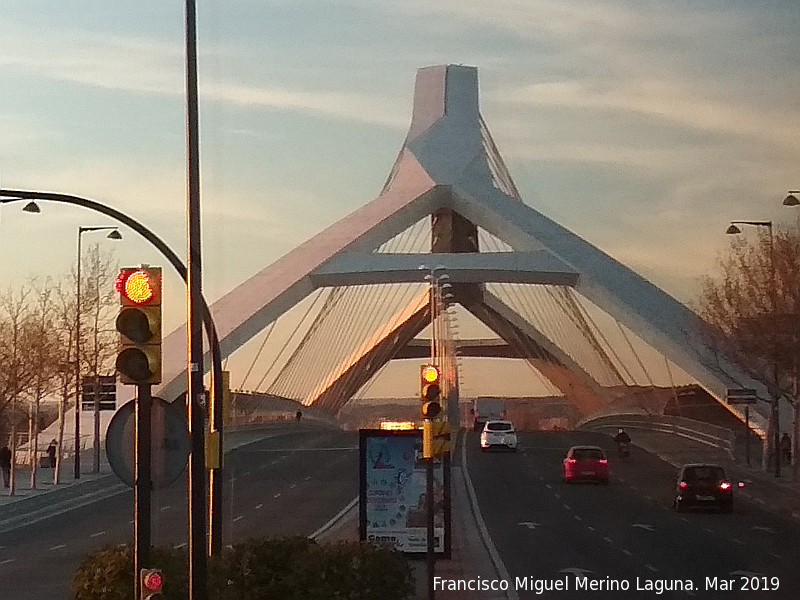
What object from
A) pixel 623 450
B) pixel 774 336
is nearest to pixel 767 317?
pixel 774 336

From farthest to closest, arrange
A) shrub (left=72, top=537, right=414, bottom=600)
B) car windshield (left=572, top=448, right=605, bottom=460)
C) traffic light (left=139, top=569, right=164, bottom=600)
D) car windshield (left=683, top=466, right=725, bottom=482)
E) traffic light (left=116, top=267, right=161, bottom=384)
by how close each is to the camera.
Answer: car windshield (left=572, top=448, right=605, bottom=460) < car windshield (left=683, top=466, right=725, bottom=482) < shrub (left=72, top=537, right=414, bottom=600) < traffic light (left=116, top=267, right=161, bottom=384) < traffic light (left=139, top=569, right=164, bottom=600)

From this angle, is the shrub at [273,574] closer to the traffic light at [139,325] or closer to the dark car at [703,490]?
the traffic light at [139,325]

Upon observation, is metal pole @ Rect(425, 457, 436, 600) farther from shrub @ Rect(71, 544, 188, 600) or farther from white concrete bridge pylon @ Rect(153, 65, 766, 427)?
white concrete bridge pylon @ Rect(153, 65, 766, 427)

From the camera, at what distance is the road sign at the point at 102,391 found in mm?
38847

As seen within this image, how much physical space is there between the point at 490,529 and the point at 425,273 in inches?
1336

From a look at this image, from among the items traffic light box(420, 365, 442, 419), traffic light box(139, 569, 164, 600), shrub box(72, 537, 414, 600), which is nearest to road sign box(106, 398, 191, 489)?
traffic light box(139, 569, 164, 600)

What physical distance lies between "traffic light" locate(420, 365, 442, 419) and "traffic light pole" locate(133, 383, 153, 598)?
5478 mm

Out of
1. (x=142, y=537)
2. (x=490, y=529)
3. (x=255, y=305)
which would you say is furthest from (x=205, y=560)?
(x=255, y=305)

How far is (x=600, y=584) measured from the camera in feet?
45.8

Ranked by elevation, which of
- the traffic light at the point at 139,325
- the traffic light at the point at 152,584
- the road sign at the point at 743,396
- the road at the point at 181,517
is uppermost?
the traffic light at the point at 139,325

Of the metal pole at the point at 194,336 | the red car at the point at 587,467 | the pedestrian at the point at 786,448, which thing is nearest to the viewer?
the metal pole at the point at 194,336

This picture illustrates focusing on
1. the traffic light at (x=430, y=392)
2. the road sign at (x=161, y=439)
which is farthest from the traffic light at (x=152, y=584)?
the traffic light at (x=430, y=392)

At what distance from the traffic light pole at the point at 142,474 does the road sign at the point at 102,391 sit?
83.4ft

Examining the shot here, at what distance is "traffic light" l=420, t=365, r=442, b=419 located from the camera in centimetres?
1597
